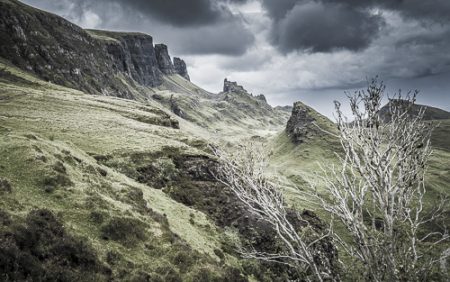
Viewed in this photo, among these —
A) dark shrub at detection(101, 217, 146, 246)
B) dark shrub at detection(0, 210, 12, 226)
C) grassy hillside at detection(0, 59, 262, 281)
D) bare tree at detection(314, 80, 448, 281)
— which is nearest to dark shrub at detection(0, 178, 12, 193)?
grassy hillside at detection(0, 59, 262, 281)

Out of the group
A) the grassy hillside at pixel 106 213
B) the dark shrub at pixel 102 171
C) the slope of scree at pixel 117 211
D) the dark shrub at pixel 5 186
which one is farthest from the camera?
the dark shrub at pixel 102 171

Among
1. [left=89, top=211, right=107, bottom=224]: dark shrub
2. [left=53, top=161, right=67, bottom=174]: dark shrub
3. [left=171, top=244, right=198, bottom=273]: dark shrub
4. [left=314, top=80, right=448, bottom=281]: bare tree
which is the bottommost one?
[left=171, top=244, right=198, bottom=273]: dark shrub

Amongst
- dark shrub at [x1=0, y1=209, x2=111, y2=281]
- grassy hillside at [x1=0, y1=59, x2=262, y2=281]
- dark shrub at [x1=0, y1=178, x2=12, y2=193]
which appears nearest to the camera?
dark shrub at [x1=0, y1=209, x2=111, y2=281]

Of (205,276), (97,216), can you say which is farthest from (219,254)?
(97,216)

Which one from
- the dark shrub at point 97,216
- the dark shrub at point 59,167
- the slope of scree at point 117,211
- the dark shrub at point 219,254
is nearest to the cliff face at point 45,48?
the slope of scree at point 117,211

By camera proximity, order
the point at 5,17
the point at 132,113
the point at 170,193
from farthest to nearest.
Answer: the point at 5,17
the point at 132,113
the point at 170,193

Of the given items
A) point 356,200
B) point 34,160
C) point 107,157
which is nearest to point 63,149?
point 34,160

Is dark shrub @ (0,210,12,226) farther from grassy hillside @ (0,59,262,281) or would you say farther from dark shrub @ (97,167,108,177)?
dark shrub @ (97,167,108,177)

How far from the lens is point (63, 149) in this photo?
33.1m

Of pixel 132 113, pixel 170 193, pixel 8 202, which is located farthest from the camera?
pixel 132 113

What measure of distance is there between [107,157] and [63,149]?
33.8 feet

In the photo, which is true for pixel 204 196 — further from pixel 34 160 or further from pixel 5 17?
pixel 5 17

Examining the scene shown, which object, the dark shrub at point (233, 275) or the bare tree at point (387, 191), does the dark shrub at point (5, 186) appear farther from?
the bare tree at point (387, 191)

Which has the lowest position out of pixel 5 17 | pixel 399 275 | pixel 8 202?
pixel 8 202
